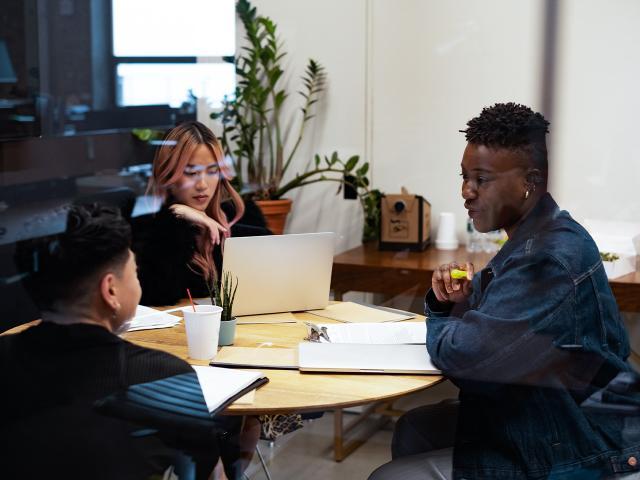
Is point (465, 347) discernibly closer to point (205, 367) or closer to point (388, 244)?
point (205, 367)

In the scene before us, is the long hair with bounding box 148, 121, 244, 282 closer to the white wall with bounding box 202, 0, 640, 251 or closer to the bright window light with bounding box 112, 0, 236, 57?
the bright window light with bounding box 112, 0, 236, 57

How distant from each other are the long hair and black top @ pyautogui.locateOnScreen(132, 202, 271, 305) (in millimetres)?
23

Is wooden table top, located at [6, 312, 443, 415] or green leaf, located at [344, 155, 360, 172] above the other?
green leaf, located at [344, 155, 360, 172]

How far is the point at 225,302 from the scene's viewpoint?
2.00 meters

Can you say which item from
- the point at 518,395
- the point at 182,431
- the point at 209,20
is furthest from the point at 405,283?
the point at 182,431

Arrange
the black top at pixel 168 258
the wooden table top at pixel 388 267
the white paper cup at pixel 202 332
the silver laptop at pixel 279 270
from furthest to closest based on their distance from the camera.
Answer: the wooden table top at pixel 388 267
the silver laptop at pixel 279 270
the black top at pixel 168 258
the white paper cup at pixel 202 332

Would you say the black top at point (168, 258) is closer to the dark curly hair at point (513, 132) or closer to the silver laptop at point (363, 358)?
the silver laptop at point (363, 358)

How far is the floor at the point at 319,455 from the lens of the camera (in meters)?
2.18

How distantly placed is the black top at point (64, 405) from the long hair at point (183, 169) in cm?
72

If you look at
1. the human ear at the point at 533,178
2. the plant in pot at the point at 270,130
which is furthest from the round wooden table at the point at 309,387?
the plant in pot at the point at 270,130

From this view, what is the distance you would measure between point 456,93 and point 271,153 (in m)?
0.66

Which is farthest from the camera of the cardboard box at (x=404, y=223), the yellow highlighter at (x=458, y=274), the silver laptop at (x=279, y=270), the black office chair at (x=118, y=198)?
the cardboard box at (x=404, y=223)

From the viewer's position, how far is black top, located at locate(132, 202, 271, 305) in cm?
191

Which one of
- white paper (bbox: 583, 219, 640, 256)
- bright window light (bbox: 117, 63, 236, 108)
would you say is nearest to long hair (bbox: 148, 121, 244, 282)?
bright window light (bbox: 117, 63, 236, 108)
